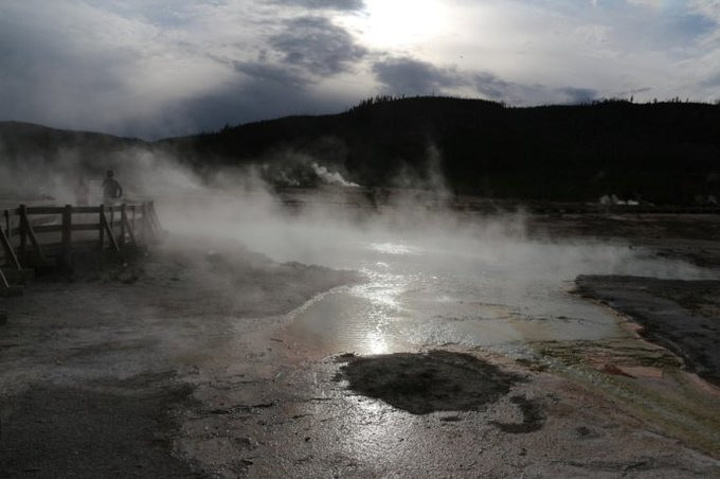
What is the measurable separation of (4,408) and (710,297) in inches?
449

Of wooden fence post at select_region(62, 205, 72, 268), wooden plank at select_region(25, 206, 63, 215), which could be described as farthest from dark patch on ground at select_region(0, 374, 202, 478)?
wooden fence post at select_region(62, 205, 72, 268)

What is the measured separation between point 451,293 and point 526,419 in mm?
5818

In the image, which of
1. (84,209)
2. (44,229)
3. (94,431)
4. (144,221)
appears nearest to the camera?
(94,431)

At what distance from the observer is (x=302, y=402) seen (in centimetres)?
491

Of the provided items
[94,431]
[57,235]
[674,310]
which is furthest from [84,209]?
[674,310]

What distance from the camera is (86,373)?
17.0 feet

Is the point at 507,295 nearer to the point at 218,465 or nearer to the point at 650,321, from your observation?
the point at 650,321

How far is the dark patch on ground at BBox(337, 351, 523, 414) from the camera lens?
16.7ft

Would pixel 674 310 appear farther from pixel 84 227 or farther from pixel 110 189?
pixel 110 189

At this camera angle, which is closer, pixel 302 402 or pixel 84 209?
pixel 302 402

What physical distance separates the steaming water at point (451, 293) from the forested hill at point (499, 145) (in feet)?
99.3

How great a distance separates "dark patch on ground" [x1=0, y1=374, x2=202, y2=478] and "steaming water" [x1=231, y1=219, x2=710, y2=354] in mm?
2377

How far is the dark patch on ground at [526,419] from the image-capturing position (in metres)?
4.58

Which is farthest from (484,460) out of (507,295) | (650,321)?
(507,295)
